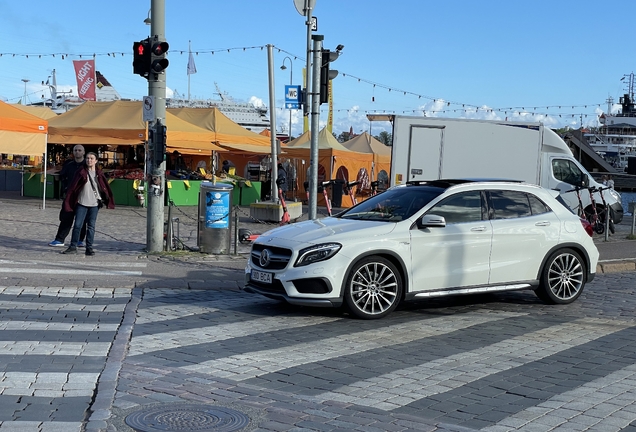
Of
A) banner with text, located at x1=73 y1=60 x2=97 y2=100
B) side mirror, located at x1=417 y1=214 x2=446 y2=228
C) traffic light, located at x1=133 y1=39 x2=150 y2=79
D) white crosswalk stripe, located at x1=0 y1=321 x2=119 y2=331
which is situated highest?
banner with text, located at x1=73 y1=60 x2=97 y2=100

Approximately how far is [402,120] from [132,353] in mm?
13098

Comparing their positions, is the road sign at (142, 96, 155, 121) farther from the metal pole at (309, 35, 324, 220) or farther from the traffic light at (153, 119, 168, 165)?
the metal pole at (309, 35, 324, 220)

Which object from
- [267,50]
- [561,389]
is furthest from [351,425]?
[267,50]

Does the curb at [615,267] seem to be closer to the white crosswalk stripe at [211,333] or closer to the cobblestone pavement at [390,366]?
the cobblestone pavement at [390,366]

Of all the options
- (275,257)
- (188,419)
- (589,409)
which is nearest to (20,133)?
(275,257)

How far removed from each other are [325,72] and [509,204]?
565 centimetres

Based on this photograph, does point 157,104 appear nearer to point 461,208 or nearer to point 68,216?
point 68,216

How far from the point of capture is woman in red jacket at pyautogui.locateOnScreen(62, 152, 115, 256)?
1407cm

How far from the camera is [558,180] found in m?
23.5

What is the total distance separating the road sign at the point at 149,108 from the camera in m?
14.1

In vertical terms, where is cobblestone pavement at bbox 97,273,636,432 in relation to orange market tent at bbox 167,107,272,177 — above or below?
below

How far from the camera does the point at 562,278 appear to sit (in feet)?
35.1

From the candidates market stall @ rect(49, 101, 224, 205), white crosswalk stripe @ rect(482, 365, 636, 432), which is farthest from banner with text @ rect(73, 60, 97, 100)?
white crosswalk stripe @ rect(482, 365, 636, 432)

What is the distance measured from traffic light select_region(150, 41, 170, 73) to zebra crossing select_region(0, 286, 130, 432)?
14.5 ft
